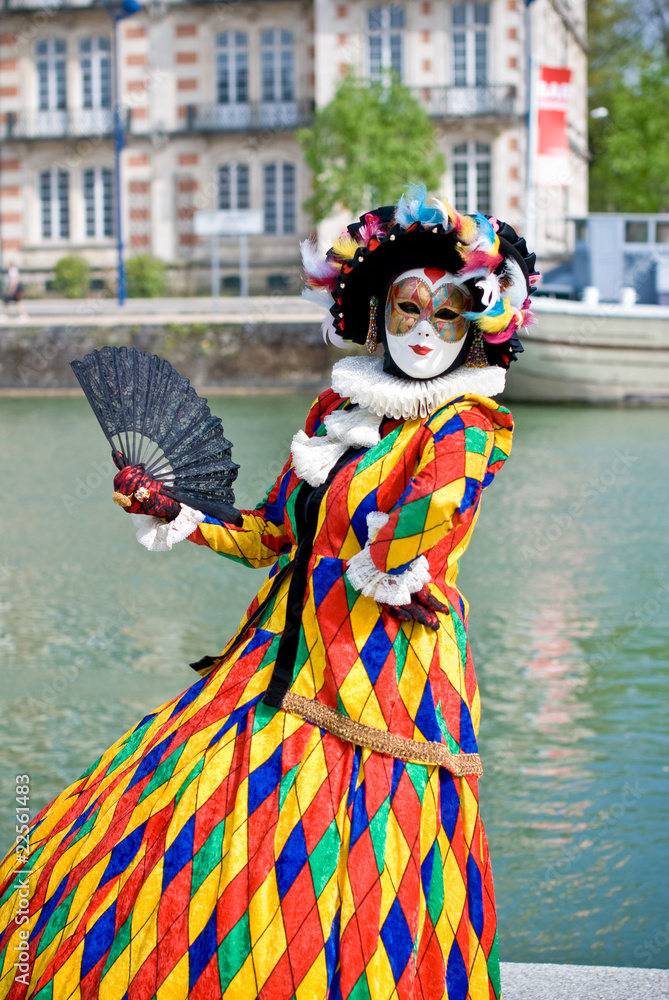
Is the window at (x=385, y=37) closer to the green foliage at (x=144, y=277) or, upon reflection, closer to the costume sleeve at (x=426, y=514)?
the green foliage at (x=144, y=277)

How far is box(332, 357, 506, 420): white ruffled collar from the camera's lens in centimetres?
248

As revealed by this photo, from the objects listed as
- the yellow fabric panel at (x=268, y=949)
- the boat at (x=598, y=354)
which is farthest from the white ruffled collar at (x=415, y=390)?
the boat at (x=598, y=354)

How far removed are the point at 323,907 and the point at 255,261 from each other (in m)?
30.7

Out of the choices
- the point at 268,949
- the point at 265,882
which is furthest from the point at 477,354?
the point at 268,949

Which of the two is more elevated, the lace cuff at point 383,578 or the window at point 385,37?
the window at point 385,37

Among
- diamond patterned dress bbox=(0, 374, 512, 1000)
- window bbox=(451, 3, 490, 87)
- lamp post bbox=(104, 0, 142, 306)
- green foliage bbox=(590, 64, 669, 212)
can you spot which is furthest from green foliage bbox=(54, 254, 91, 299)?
diamond patterned dress bbox=(0, 374, 512, 1000)

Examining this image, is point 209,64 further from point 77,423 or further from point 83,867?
point 83,867

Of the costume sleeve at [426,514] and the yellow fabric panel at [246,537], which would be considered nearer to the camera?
the costume sleeve at [426,514]

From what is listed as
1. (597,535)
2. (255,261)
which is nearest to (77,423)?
(597,535)

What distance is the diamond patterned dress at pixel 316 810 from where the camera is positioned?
213 cm

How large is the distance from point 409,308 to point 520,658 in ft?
12.0

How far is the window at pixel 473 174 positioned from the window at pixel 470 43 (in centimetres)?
164

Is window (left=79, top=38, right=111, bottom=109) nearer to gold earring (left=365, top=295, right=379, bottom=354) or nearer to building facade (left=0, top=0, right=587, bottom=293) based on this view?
building facade (left=0, top=0, right=587, bottom=293)

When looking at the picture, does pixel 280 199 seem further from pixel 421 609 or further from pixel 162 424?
pixel 421 609
